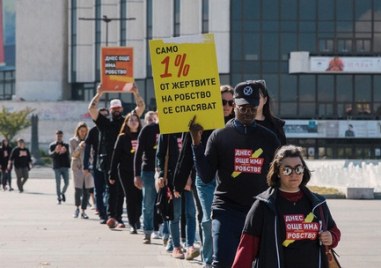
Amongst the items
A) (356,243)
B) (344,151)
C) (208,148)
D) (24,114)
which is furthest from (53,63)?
(208,148)

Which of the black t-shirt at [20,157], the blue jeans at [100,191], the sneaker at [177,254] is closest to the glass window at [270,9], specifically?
the black t-shirt at [20,157]

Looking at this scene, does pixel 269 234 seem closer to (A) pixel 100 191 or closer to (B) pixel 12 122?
(A) pixel 100 191

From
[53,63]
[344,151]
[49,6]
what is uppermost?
[49,6]

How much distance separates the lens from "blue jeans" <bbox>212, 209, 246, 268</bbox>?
7.09m

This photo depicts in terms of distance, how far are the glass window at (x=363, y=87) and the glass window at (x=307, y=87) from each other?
296cm

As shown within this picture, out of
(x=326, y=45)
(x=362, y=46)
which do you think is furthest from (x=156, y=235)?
(x=362, y=46)

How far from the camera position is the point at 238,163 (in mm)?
7332

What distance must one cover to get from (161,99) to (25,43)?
221 feet

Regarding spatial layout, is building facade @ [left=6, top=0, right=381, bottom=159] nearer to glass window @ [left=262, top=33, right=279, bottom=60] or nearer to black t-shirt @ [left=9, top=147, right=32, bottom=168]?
glass window @ [left=262, top=33, right=279, bottom=60]

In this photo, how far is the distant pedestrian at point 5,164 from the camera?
1172 inches

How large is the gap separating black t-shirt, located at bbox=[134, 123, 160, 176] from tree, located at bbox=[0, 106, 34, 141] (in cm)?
5329

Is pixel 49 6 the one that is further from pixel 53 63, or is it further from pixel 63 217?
pixel 63 217

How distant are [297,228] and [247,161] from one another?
1.84 m

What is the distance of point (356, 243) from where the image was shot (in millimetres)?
13508
